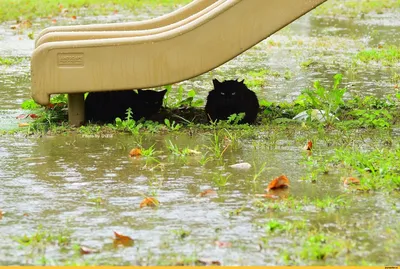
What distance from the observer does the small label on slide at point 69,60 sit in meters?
6.41

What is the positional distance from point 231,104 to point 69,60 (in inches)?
49.4

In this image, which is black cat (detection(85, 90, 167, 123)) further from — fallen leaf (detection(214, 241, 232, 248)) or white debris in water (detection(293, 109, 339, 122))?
fallen leaf (detection(214, 241, 232, 248))

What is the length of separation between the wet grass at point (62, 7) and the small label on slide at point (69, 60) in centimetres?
859

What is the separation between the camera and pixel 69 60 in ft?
21.1

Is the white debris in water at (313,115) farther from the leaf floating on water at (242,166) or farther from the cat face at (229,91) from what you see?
the leaf floating on water at (242,166)

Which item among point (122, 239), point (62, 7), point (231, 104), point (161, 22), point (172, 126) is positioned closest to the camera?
point (122, 239)

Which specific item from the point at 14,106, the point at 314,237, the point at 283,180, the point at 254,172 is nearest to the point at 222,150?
the point at 254,172

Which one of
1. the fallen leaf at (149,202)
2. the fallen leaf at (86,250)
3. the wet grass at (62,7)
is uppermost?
the fallen leaf at (86,250)

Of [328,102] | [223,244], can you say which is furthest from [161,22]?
[223,244]

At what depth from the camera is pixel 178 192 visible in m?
4.78

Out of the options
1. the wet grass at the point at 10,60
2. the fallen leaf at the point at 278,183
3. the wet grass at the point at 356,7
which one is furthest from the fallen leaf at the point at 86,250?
the wet grass at the point at 356,7

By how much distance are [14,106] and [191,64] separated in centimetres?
205

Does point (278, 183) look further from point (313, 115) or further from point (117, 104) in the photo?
point (117, 104)

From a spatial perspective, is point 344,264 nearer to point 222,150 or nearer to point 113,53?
point 222,150
